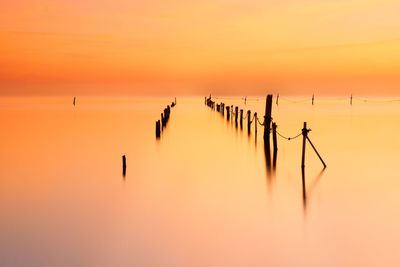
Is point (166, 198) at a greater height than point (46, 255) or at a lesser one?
greater

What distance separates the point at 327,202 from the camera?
13055 mm

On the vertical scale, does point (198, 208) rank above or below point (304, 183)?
below

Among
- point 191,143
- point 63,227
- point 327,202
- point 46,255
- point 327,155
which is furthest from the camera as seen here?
point 191,143

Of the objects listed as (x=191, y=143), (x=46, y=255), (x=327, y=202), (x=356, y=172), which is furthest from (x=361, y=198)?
(x=191, y=143)

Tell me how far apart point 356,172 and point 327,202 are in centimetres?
513

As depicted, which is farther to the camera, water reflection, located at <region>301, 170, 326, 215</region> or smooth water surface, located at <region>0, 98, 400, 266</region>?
water reflection, located at <region>301, 170, 326, 215</region>

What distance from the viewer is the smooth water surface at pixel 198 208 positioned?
894cm

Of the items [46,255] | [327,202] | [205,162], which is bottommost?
[46,255]

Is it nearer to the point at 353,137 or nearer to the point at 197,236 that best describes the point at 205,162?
the point at 197,236

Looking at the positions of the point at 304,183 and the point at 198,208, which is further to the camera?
the point at 304,183

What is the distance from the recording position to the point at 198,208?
1235 cm

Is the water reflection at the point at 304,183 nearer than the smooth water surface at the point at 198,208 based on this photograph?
No

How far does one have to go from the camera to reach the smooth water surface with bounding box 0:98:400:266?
8.94 m

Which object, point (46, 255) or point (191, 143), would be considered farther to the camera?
point (191, 143)
